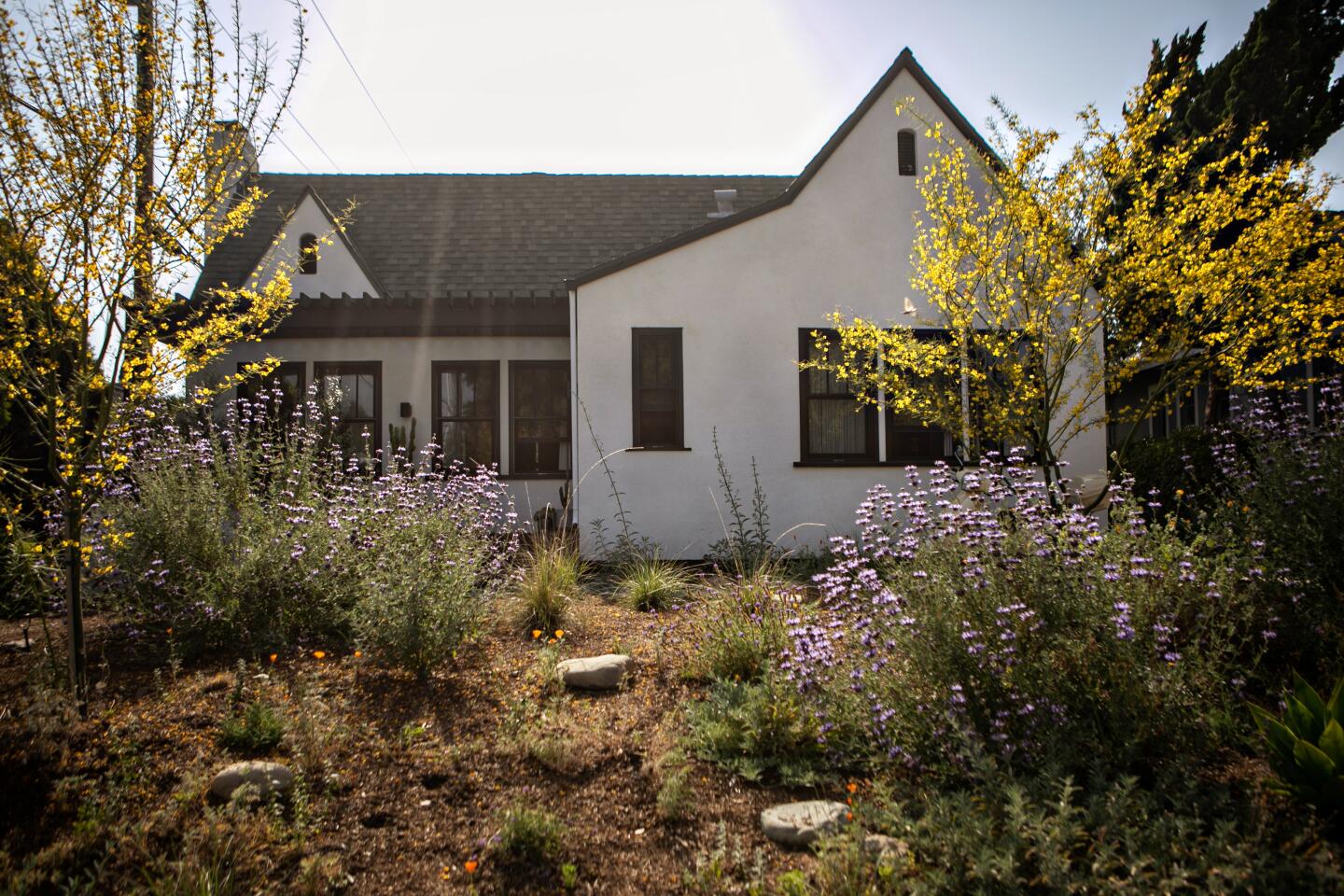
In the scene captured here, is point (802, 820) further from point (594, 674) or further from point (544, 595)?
point (544, 595)

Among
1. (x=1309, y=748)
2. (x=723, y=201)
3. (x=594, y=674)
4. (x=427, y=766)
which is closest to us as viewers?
(x=1309, y=748)

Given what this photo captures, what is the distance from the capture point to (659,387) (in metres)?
9.74

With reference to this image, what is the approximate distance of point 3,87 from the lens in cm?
396

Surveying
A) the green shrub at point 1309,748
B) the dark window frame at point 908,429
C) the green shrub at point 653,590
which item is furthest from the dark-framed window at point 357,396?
the green shrub at point 1309,748

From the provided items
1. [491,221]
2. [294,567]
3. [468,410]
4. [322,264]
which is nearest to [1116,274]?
[294,567]

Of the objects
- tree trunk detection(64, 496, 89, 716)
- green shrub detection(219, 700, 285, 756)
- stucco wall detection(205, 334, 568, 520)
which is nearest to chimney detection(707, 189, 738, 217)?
stucco wall detection(205, 334, 568, 520)

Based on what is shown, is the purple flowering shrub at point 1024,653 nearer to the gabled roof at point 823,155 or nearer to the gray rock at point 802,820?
the gray rock at point 802,820

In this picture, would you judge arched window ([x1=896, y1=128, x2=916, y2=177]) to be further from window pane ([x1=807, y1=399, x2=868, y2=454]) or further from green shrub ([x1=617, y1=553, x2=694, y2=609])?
green shrub ([x1=617, y1=553, x2=694, y2=609])

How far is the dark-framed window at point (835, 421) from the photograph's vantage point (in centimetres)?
984

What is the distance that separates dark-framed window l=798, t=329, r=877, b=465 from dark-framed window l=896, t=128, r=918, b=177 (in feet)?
6.97

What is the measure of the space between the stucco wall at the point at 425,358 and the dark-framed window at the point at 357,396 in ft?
0.28

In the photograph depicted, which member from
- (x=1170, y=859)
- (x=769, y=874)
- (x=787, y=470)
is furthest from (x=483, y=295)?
(x=1170, y=859)

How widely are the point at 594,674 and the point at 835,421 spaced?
18.7ft

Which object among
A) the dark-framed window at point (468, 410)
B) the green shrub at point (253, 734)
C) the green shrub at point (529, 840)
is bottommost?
the green shrub at point (529, 840)
